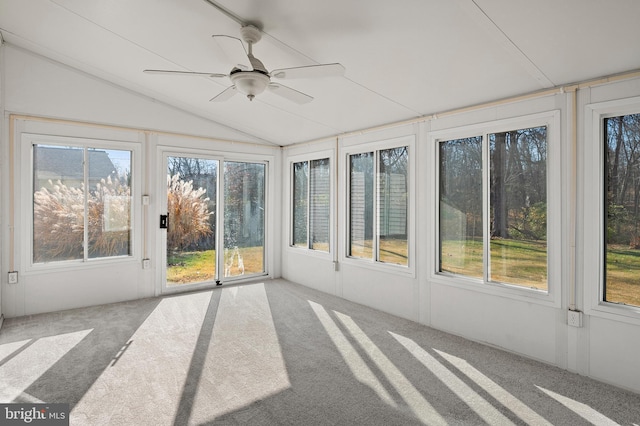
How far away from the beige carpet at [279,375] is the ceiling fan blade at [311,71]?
2221mm

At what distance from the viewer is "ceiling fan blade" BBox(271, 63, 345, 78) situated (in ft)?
7.64

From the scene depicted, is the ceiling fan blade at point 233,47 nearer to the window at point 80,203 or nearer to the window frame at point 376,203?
the window frame at point 376,203

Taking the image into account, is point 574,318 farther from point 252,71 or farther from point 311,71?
point 252,71

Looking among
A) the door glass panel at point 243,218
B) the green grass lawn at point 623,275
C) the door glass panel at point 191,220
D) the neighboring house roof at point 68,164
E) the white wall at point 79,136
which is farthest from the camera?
the door glass panel at point 243,218

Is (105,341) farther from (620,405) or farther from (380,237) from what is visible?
(620,405)

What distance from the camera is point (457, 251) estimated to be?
379 centimetres

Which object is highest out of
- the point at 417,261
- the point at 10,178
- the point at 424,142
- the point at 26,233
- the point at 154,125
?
the point at 154,125

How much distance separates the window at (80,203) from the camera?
169 inches

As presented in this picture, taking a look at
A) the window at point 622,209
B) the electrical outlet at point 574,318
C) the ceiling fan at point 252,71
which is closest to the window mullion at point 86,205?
the ceiling fan at point 252,71

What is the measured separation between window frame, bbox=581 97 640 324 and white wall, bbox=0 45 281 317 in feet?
15.0

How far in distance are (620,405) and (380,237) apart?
2736 mm

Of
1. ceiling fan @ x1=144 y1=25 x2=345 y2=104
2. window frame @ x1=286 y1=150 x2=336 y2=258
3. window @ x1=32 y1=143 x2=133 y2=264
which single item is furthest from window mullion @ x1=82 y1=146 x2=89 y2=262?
window frame @ x1=286 y1=150 x2=336 y2=258

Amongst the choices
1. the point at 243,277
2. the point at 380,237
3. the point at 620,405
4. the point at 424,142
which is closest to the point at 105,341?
the point at 243,277

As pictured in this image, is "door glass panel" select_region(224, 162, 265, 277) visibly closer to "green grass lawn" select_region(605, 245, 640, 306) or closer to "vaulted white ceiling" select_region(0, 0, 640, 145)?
"vaulted white ceiling" select_region(0, 0, 640, 145)
